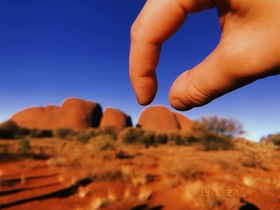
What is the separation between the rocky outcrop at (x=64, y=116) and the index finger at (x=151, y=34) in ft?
162

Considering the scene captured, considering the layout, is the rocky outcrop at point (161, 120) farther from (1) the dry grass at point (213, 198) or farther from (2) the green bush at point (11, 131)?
(1) the dry grass at point (213, 198)

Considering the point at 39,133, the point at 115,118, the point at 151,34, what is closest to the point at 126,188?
the point at 151,34

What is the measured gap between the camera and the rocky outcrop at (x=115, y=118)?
52.4m

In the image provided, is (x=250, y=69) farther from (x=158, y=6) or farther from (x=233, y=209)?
(x=233, y=209)

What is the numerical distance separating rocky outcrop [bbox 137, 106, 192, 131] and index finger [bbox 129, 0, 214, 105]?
52.3 metres

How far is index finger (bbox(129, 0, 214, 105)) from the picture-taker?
0.95 meters

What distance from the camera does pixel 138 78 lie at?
1217mm

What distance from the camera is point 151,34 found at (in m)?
1.05

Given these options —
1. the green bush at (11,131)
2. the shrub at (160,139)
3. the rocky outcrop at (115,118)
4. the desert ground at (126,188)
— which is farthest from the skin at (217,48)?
the rocky outcrop at (115,118)

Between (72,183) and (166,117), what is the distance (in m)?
48.8

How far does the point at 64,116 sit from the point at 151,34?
176ft

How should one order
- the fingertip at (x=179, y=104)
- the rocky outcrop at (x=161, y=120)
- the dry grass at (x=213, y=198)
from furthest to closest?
the rocky outcrop at (x=161, y=120), the dry grass at (x=213, y=198), the fingertip at (x=179, y=104)

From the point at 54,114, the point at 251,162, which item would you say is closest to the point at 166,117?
the point at 54,114

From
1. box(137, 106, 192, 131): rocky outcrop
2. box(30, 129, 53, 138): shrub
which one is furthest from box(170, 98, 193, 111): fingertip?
box(137, 106, 192, 131): rocky outcrop
